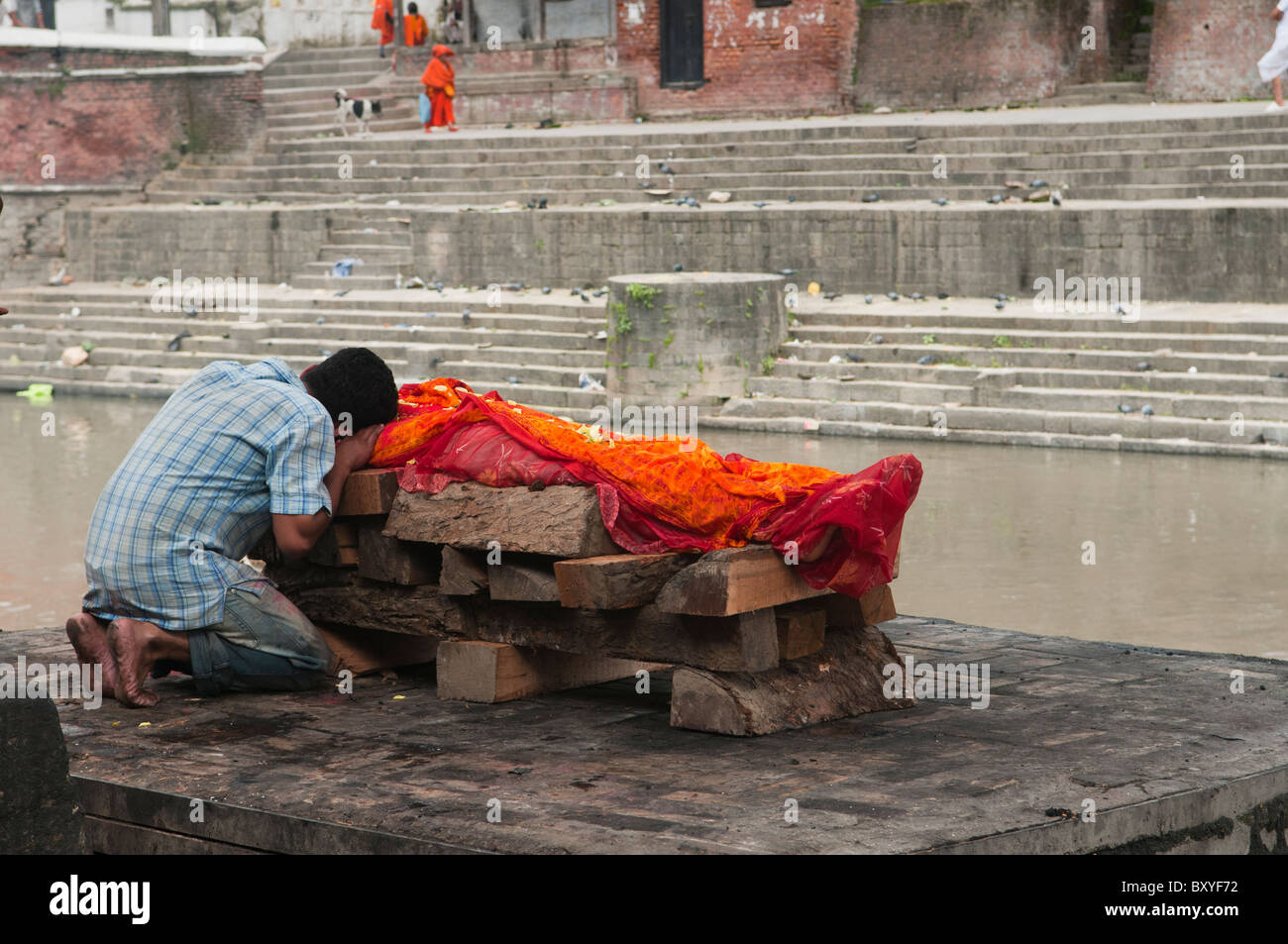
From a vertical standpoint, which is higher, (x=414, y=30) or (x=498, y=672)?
(x=414, y=30)

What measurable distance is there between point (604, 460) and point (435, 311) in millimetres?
12776

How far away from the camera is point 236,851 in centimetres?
419

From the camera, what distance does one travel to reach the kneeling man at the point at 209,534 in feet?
17.6

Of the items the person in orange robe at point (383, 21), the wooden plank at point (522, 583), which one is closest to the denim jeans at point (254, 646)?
the wooden plank at point (522, 583)

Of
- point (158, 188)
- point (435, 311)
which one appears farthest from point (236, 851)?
point (158, 188)

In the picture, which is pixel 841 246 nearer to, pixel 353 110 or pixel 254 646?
pixel 353 110

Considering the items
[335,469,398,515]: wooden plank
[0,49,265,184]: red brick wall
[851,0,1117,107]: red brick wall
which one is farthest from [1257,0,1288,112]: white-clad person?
[0,49,265,184]: red brick wall

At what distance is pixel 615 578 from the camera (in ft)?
16.3

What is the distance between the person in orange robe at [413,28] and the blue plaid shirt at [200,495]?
2348 cm

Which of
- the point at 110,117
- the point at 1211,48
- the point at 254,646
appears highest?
the point at 1211,48

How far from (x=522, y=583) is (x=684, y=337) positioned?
979cm

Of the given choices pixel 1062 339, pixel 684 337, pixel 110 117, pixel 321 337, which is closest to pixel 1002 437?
pixel 1062 339

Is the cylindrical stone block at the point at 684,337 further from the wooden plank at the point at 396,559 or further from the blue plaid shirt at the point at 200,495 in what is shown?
the blue plaid shirt at the point at 200,495
